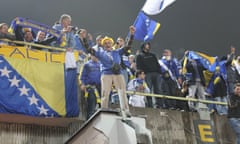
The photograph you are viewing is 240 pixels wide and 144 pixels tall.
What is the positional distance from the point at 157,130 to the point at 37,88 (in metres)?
3.18

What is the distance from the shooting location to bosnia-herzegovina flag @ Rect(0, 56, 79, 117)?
9.53 metres

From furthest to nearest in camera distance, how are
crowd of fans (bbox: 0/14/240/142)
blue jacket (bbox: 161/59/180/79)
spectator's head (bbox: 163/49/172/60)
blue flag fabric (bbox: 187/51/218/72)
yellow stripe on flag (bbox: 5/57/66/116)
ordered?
blue flag fabric (bbox: 187/51/218/72) → spectator's head (bbox: 163/49/172/60) → blue jacket (bbox: 161/59/180/79) → yellow stripe on flag (bbox: 5/57/66/116) → crowd of fans (bbox: 0/14/240/142)

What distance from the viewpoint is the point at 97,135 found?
8.82 meters

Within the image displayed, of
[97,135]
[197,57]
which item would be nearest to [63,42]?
[97,135]

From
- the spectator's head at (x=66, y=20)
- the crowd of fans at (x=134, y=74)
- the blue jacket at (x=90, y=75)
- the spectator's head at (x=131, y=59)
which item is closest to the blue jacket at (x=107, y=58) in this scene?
the crowd of fans at (x=134, y=74)

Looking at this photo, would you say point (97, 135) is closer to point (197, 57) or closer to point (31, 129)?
point (31, 129)

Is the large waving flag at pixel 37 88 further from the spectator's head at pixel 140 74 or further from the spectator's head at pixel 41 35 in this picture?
the spectator's head at pixel 140 74

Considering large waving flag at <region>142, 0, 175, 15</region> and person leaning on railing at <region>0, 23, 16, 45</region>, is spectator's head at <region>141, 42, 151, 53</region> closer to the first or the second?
large waving flag at <region>142, 0, 175, 15</region>

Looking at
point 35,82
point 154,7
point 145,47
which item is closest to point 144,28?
point 154,7

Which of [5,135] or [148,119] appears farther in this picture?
[148,119]

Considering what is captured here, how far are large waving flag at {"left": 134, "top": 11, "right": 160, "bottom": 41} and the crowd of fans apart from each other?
69 centimetres

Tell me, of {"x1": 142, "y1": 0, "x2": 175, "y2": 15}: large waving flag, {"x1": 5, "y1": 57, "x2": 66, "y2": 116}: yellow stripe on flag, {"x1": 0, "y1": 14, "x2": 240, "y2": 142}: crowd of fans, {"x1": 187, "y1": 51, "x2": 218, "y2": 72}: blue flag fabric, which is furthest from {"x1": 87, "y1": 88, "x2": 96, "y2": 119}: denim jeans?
{"x1": 187, "y1": 51, "x2": 218, "y2": 72}: blue flag fabric

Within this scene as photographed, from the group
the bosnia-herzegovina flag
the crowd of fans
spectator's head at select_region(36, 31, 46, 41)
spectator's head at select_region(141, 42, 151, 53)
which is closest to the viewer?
the crowd of fans

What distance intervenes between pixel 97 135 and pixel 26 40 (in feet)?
10.1
